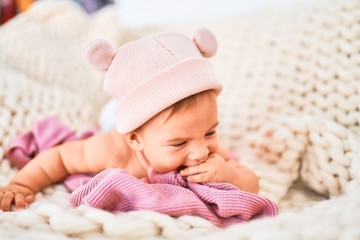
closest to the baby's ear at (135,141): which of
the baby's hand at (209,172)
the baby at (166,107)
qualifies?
the baby at (166,107)

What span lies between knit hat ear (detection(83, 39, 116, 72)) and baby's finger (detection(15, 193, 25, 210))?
284 mm

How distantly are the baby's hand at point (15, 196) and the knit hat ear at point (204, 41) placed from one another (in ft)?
1.49

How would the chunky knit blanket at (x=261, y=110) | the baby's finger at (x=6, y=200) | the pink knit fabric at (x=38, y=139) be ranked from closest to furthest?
the chunky knit blanket at (x=261, y=110) → the baby's finger at (x=6, y=200) → the pink knit fabric at (x=38, y=139)

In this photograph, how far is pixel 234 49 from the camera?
4.03ft

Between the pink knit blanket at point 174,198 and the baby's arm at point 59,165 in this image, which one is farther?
the baby's arm at point 59,165

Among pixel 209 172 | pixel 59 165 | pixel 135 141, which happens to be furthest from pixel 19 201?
pixel 209 172

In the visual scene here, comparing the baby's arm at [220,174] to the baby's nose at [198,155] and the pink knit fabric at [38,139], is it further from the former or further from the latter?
the pink knit fabric at [38,139]

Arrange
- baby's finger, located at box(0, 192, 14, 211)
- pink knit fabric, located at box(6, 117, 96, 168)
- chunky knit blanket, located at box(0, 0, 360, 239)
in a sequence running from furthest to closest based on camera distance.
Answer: pink knit fabric, located at box(6, 117, 96, 168)
baby's finger, located at box(0, 192, 14, 211)
chunky knit blanket, located at box(0, 0, 360, 239)

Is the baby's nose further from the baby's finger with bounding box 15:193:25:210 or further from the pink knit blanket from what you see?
the baby's finger with bounding box 15:193:25:210

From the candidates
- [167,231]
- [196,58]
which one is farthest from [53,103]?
[167,231]

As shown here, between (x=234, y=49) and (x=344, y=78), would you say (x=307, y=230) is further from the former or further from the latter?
(x=234, y=49)

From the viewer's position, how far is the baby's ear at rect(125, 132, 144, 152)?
0.77 meters

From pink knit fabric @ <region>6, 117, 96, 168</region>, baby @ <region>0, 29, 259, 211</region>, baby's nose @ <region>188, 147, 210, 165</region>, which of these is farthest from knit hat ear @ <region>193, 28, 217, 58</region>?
pink knit fabric @ <region>6, 117, 96, 168</region>

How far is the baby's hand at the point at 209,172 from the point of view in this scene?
69 centimetres
